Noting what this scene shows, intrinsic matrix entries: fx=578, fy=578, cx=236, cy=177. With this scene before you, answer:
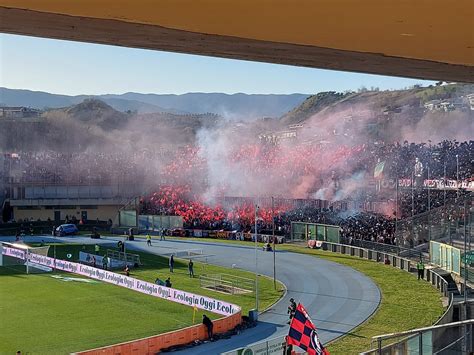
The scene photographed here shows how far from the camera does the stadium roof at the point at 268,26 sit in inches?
99.1

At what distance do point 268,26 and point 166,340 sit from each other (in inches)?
590

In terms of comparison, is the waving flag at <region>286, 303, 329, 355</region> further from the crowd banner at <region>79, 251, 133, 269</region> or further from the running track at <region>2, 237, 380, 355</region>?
the crowd banner at <region>79, 251, 133, 269</region>

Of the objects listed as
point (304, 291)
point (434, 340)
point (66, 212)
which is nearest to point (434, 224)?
point (304, 291)

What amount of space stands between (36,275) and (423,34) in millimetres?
29068

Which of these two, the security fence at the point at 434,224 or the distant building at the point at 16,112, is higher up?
the distant building at the point at 16,112

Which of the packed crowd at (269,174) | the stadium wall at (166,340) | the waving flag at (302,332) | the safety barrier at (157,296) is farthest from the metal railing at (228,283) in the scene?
the waving flag at (302,332)

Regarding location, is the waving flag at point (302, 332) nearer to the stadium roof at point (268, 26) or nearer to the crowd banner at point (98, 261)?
the stadium roof at point (268, 26)

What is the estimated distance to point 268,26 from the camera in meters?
2.83

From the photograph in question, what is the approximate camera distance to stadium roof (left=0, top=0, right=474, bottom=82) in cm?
252

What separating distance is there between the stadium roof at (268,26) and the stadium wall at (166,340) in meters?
12.7

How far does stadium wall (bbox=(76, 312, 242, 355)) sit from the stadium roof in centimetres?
1268

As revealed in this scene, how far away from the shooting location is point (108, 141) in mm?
100250

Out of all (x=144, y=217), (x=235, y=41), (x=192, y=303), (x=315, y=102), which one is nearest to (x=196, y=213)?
(x=144, y=217)

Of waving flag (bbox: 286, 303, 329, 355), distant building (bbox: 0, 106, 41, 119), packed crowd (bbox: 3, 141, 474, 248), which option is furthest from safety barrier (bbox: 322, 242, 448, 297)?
distant building (bbox: 0, 106, 41, 119)
